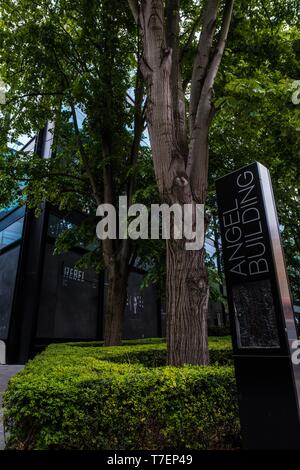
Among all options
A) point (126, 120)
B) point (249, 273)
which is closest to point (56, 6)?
point (126, 120)

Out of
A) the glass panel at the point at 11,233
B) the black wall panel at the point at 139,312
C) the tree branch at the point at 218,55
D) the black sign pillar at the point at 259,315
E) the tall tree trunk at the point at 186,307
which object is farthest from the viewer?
the black wall panel at the point at 139,312

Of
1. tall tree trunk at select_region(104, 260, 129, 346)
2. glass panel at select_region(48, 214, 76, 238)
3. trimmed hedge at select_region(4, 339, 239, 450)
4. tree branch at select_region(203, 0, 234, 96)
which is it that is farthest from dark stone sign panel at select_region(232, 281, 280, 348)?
glass panel at select_region(48, 214, 76, 238)

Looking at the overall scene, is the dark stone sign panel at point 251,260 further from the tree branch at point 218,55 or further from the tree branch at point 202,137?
the tree branch at point 218,55

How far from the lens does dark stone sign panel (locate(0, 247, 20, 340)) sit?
11.6 m

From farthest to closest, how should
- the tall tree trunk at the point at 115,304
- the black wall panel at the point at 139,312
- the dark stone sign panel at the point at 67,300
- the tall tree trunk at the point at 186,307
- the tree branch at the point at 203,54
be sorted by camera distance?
the black wall panel at the point at 139,312 < the dark stone sign panel at the point at 67,300 < the tall tree trunk at the point at 115,304 < the tree branch at the point at 203,54 < the tall tree trunk at the point at 186,307

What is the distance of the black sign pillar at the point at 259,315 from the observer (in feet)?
9.66

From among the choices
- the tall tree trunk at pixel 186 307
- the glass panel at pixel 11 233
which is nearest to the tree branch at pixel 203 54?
the tall tree trunk at pixel 186 307

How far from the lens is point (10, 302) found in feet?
38.2

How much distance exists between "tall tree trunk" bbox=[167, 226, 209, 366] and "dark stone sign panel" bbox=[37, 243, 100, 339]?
796 centimetres

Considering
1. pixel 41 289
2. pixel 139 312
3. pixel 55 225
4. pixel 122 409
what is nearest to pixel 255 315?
pixel 122 409

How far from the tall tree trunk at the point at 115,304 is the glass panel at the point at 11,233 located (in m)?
5.67

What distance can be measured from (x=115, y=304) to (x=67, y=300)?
4.53 metres

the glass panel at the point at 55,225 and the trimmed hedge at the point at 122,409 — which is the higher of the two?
the glass panel at the point at 55,225

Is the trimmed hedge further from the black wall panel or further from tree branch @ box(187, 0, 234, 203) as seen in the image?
the black wall panel
